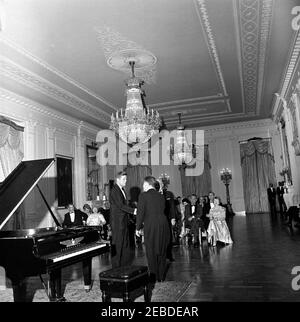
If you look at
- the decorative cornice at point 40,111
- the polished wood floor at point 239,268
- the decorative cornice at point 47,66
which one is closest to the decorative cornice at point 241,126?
the decorative cornice at point 40,111

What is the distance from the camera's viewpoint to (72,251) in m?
3.91

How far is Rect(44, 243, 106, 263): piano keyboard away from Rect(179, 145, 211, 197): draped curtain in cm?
1170

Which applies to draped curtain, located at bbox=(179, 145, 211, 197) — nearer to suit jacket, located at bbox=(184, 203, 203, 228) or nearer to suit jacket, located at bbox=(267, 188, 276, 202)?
suit jacket, located at bbox=(267, 188, 276, 202)

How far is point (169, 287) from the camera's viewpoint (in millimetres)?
4559

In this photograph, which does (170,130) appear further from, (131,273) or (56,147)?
(131,273)

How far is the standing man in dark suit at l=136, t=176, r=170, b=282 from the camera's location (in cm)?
480

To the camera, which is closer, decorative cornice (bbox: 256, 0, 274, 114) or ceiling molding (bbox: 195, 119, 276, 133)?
decorative cornice (bbox: 256, 0, 274, 114)

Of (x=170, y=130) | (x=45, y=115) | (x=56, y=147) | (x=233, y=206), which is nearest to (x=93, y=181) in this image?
(x=56, y=147)

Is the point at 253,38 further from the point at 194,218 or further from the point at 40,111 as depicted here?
the point at 40,111

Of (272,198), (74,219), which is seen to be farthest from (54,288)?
(272,198)

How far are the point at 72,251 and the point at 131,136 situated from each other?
160 inches

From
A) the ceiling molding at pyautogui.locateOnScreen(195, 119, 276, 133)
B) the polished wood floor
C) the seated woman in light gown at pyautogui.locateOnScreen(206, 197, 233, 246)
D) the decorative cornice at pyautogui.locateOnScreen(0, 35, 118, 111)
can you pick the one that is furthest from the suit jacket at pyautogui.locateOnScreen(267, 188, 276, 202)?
the decorative cornice at pyautogui.locateOnScreen(0, 35, 118, 111)

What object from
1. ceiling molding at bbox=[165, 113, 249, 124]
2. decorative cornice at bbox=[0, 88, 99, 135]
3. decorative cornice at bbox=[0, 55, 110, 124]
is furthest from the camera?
ceiling molding at bbox=[165, 113, 249, 124]
